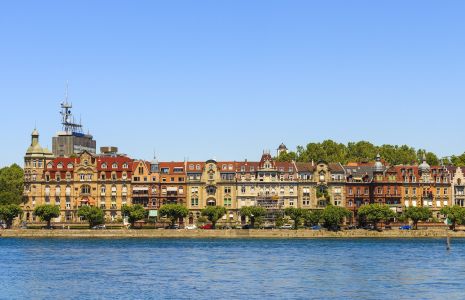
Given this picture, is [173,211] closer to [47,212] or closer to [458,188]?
[47,212]

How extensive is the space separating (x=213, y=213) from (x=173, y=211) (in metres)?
6.39

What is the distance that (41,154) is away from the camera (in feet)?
589

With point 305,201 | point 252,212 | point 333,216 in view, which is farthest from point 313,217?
point 305,201

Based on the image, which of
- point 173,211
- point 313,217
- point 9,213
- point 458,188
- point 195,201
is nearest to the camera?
point 313,217

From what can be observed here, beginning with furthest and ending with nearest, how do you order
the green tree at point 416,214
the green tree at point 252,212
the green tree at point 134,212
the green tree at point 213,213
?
the green tree at point 252,212
the green tree at point 213,213
the green tree at point 134,212
the green tree at point 416,214

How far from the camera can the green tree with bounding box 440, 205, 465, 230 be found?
16238 centimetres

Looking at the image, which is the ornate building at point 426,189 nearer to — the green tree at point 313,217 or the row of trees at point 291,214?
the row of trees at point 291,214

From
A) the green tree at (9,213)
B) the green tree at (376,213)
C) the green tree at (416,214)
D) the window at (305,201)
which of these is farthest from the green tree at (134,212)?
the green tree at (416,214)

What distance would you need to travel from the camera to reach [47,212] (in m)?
164

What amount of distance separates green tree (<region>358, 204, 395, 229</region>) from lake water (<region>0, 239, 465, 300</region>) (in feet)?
83.0

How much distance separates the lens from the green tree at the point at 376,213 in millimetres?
162125

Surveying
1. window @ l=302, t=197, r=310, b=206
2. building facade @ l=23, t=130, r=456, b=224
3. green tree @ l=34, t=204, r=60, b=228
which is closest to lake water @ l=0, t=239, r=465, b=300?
green tree @ l=34, t=204, r=60, b=228

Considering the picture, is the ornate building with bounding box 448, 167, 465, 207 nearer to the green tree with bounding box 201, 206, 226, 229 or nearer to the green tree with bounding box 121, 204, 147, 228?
the green tree with bounding box 201, 206, 226, 229

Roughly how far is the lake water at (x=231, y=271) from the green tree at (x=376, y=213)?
25296 millimetres
